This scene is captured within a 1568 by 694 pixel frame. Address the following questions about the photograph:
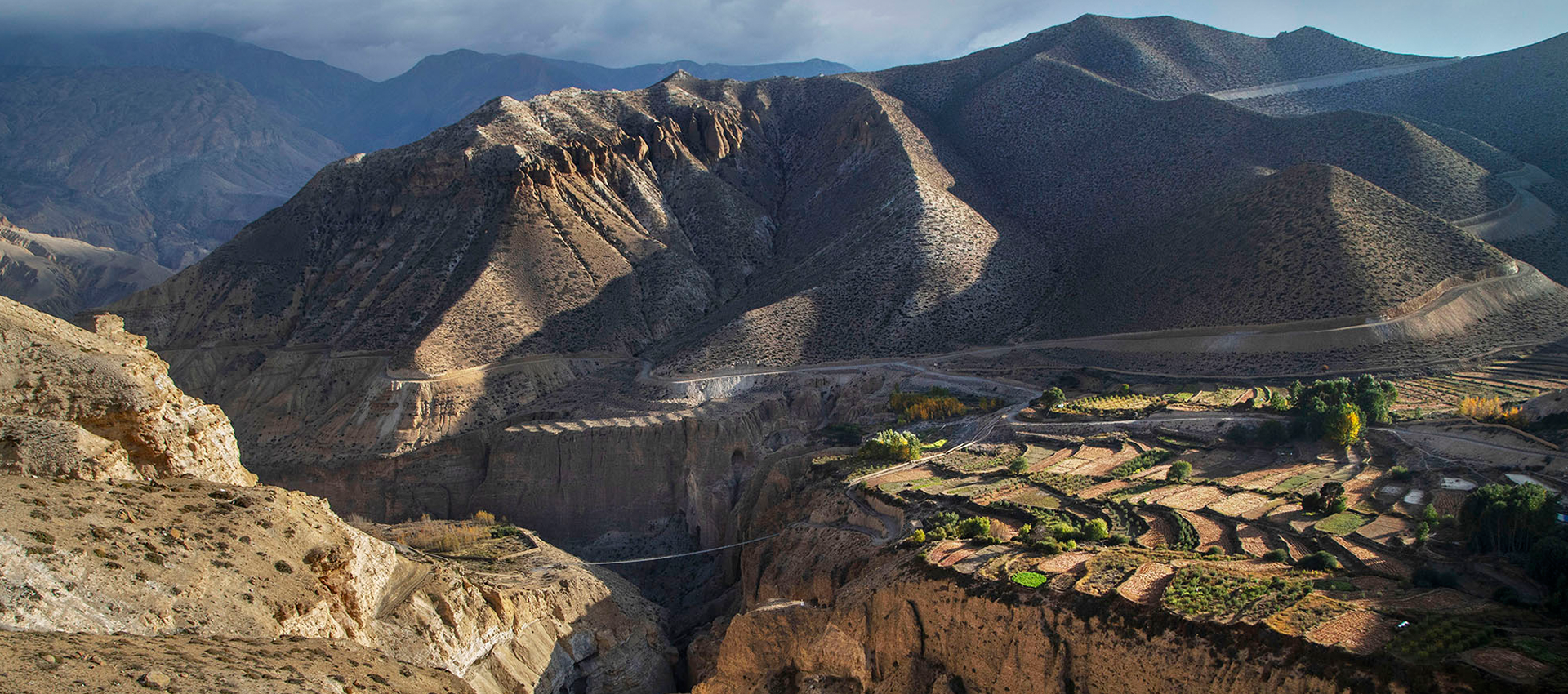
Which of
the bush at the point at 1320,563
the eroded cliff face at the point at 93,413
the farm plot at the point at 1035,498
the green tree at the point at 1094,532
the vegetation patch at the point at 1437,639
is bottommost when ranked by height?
the bush at the point at 1320,563

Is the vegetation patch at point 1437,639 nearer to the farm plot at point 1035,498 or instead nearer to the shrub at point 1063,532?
the shrub at point 1063,532

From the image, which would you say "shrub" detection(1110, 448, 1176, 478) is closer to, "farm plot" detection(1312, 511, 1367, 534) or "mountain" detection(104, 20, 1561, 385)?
"farm plot" detection(1312, 511, 1367, 534)

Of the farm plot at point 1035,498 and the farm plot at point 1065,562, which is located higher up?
the farm plot at point 1065,562

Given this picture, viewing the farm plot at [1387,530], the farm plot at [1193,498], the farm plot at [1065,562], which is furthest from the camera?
the farm plot at [1193,498]

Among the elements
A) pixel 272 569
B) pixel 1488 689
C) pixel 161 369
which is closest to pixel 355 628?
pixel 272 569

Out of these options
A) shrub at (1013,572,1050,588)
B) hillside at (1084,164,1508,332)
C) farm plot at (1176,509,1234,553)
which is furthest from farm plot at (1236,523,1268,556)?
hillside at (1084,164,1508,332)

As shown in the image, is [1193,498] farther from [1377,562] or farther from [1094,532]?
[1377,562]

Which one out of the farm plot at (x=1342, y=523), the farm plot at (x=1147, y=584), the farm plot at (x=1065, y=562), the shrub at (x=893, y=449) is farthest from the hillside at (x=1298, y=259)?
the farm plot at (x=1147, y=584)
